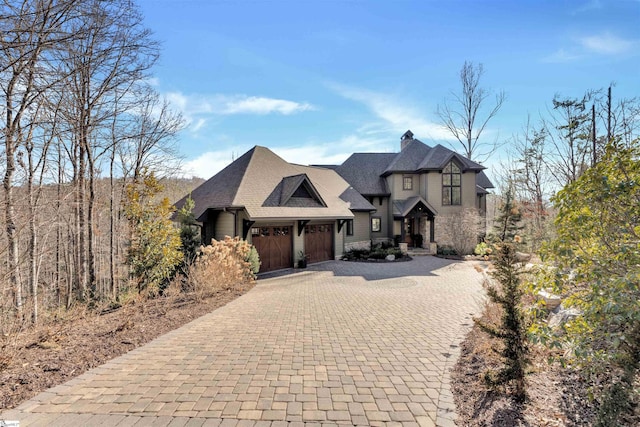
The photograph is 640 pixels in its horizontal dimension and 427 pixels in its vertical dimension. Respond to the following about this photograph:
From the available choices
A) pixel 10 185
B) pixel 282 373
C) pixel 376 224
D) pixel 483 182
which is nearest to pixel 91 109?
pixel 10 185

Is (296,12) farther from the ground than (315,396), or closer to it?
farther from the ground

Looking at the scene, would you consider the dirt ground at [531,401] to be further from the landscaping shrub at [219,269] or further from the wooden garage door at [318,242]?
the wooden garage door at [318,242]

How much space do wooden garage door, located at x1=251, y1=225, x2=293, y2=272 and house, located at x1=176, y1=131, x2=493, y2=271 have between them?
0.17ft

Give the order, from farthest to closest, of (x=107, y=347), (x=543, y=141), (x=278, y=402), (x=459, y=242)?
(x=543, y=141) < (x=459, y=242) < (x=107, y=347) < (x=278, y=402)

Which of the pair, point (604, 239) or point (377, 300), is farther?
point (377, 300)

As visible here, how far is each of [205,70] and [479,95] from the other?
25.4m

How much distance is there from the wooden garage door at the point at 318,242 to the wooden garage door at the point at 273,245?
4.53ft

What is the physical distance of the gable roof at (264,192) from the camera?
13.0 meters

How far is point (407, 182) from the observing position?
2164cm

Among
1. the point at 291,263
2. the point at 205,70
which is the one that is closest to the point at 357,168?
the point at 291,263

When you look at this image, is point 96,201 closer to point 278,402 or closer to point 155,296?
point 155,296

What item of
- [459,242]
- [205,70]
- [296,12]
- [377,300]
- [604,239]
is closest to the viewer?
[604,239]

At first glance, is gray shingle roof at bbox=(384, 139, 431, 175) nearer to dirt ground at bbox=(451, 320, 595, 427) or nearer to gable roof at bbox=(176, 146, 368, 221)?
gable roof at bbox=(176, 146, 368, 221)

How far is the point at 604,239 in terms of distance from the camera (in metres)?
3.21
